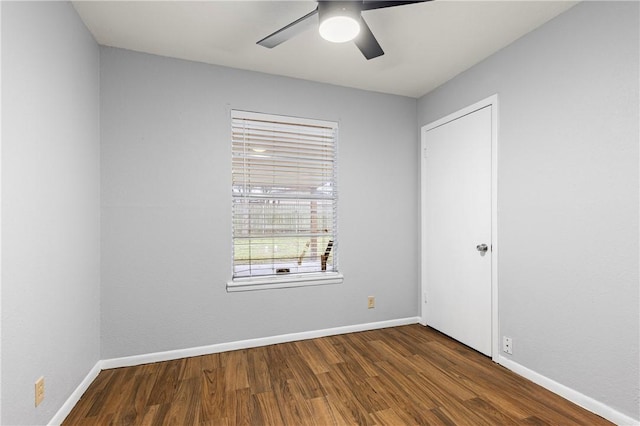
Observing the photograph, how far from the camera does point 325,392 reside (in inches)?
81.2

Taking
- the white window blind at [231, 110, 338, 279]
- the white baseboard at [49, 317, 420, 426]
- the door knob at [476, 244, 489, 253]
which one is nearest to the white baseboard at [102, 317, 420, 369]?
the white baseboard at [49, 317, 420, 426]

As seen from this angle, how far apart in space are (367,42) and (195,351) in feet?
9.09

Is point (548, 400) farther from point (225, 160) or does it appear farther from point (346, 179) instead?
point (225, 160)

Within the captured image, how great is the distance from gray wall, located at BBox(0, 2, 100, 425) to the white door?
3.08m

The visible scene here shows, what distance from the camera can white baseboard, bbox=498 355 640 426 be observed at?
5.57 ft

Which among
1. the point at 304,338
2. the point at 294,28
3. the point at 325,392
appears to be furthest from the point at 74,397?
the point at 294,28

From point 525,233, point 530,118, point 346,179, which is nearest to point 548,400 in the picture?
point 525,233

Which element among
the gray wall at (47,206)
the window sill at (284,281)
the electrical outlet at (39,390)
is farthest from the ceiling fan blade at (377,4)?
the electrical outlet at (39,390)

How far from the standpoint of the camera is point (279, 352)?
269 centimetres

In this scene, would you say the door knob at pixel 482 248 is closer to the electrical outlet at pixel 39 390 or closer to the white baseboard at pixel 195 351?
the white baseboard at pixel 195 351

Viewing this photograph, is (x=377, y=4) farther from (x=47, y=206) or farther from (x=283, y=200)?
(x=47, y=206)

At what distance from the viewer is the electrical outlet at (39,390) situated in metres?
1.53

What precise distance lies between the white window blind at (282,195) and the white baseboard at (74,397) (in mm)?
1237

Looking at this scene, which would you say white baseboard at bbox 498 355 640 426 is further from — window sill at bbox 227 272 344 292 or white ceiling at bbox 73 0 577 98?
white ceiling at bbox 73 0 577 98
